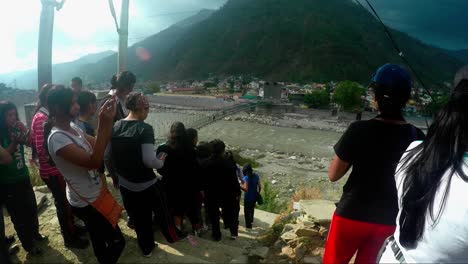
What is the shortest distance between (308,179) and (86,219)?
15385 mm

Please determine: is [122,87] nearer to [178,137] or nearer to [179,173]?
[178,137]

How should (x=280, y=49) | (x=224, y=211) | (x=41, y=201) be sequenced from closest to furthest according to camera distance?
1. (x=224, y=211)
2. (x=41, y=201)
3. (x=280, y=49)

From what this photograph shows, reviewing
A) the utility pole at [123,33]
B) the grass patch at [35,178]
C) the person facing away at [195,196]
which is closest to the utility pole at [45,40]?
the utility pole at [123,33]

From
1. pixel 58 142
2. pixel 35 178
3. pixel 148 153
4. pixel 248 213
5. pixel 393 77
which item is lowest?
pixel 248 213

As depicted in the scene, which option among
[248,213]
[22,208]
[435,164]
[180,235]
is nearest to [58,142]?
[22,208]

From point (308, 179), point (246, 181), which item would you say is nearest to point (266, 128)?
point (308, 179)

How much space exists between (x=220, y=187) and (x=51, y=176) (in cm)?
172

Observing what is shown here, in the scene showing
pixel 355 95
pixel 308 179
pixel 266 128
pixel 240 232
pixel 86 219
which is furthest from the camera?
pixel 355 95

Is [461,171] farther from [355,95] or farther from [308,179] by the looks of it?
[355,95]

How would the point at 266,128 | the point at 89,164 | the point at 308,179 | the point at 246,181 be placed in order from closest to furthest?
the point at 89,164
the point at 246,181
the point at 308,179
the point at 266,128

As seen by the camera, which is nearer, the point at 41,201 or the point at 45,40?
the point at 41,201

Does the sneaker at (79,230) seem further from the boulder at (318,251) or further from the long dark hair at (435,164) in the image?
the long dark hair at (435,164)

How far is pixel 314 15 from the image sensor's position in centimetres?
13988

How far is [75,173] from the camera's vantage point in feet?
6.49
